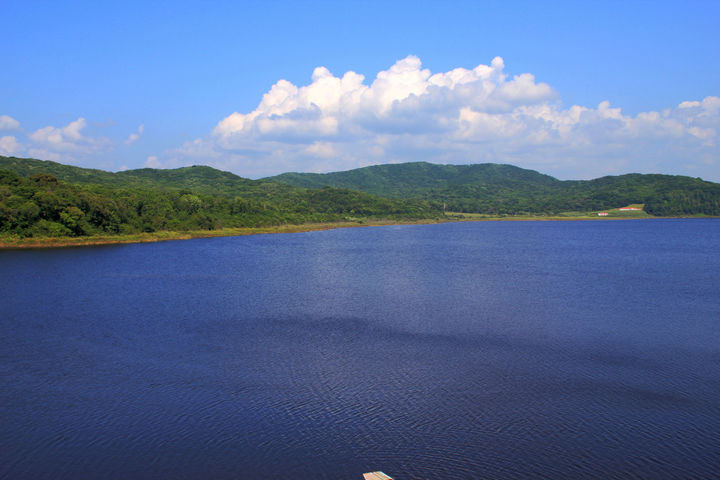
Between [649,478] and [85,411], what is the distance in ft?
68.6

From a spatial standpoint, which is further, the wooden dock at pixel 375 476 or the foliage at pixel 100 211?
the foliage at pixel 100 211

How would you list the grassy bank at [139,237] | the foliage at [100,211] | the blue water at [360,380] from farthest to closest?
the foliage at [100,211]
the grassy bank at [139,237]
the blue water at [360,380]

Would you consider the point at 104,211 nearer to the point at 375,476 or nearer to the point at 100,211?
the point at 100,211

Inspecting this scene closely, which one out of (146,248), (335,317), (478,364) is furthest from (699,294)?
(146,248)

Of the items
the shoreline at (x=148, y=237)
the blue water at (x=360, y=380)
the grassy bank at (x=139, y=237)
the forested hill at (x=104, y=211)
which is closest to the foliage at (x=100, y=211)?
the forested hill at (x=104, y=211)

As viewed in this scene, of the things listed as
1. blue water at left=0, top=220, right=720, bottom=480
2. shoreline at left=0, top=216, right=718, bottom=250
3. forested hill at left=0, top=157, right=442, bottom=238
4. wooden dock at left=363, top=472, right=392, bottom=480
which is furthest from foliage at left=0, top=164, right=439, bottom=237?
wooden dock at left=363, top=472, right=392, bottom=480

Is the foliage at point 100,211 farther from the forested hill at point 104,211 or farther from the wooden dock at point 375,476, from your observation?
the wooden dock at point 375,476

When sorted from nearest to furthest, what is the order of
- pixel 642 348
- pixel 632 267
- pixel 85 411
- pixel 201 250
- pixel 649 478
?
1. pixel 649 478
2. pixel 85 411
3. pixel 642 348
4. pixel 632 267
5. pixel 201 250

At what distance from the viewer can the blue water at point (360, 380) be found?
16.2 m

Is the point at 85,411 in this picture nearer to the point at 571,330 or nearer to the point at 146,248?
the point at 571,330

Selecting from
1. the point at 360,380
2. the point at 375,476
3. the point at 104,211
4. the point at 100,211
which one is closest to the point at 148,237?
the point at 104,211

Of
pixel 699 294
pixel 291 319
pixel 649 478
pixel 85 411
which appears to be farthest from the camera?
pixel 699 294

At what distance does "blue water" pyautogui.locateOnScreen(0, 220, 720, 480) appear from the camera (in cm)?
1625

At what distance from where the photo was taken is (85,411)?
1970cm
